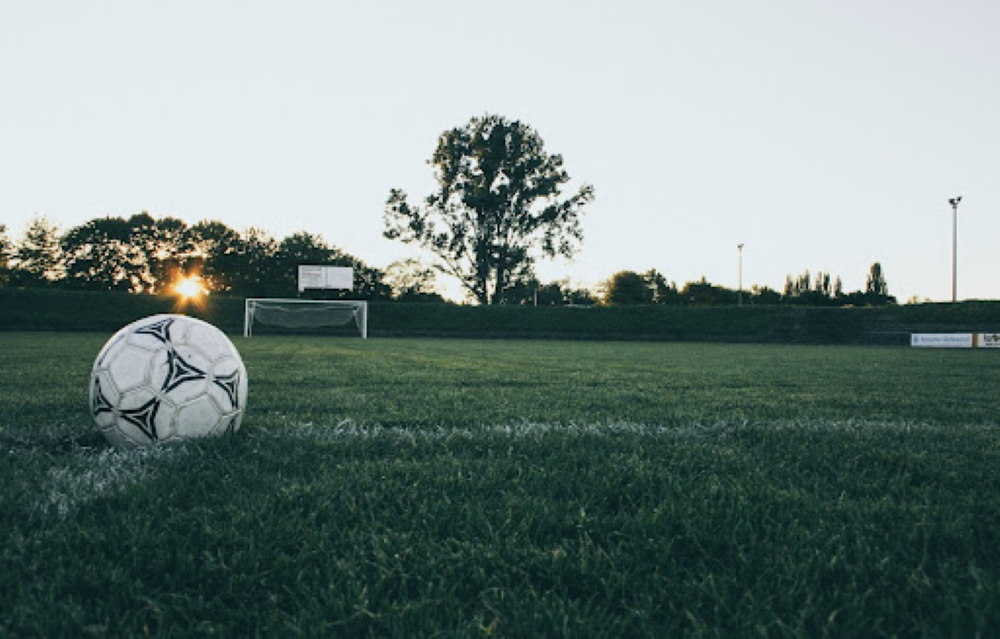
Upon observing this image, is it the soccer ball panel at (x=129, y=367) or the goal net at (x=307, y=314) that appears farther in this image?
the goal net at (x=307, y=314)

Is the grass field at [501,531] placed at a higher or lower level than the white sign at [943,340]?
higher

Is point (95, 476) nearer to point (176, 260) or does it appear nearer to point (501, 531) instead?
point (501, 531)

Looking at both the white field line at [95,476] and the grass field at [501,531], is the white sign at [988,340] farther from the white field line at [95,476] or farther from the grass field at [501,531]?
the white field line at [95,476]

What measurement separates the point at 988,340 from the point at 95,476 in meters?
31.4

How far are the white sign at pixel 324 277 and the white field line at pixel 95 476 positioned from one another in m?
33.3

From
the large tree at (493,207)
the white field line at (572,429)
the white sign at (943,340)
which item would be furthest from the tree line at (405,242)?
the white field line at (572,429)

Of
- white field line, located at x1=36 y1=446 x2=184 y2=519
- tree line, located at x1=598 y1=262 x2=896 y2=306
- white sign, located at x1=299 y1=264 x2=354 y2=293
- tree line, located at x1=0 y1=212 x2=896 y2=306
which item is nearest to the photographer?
white field line, located at x1=36 y1=446 x2=184 y2=519

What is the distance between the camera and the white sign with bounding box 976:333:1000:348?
23.5 metres

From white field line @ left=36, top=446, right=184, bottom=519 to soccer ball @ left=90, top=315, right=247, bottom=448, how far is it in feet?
0.34

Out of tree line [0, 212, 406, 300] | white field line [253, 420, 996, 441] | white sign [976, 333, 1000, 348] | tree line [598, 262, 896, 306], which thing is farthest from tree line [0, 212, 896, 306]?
white field line [253, 420, 996, 441]

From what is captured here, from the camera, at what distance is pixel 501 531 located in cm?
171

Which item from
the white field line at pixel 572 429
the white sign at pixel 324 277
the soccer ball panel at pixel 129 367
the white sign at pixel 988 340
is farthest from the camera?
the white sign at pixel 324 277

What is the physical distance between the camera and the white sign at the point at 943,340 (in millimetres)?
24391

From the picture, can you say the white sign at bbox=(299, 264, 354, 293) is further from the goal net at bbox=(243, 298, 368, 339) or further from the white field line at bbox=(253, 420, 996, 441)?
the white field line at bbox=(253, 420, 996, 441)
